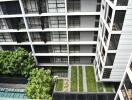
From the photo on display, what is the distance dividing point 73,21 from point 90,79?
1014cm

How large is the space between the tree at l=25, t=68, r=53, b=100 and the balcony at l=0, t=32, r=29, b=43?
624cm

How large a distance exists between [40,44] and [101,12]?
11673 mm

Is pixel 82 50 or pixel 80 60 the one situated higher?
pixel 82 50

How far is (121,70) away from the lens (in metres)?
24.7

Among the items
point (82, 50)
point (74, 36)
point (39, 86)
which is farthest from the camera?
point (82, 50)

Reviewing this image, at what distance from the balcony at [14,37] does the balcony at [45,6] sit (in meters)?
4.98

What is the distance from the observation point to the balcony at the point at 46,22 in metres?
28.1

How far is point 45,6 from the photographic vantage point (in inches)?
1053

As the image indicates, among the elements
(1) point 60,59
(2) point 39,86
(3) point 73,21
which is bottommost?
(2) point 39,86

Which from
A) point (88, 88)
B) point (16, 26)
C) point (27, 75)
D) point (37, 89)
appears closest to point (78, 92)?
point (88, 88)

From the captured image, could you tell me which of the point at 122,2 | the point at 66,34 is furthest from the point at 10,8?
the point at 122,2

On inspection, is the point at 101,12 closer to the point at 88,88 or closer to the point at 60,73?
the point at 88,88

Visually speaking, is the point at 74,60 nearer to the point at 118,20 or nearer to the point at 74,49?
the point at 74,49

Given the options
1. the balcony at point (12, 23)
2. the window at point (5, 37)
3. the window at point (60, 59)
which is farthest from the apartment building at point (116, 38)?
the window at point (5, 37)
